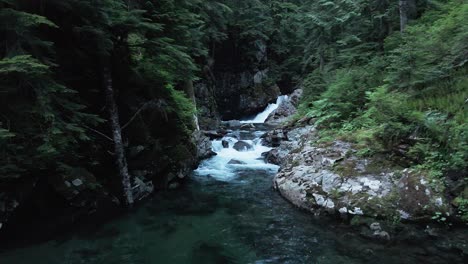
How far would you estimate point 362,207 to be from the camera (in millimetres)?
8586

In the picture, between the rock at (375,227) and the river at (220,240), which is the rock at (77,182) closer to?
the river at (220,240)

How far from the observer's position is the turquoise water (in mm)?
7180

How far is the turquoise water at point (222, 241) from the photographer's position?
7.18m

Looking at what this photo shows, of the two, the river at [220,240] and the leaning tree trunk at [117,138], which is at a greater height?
the leaning tree trunk at [117,138]

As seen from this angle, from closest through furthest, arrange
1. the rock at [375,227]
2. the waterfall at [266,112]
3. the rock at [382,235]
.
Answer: the rock at [382,235]
the rock at [375,227]
the waterfall at [266,112]

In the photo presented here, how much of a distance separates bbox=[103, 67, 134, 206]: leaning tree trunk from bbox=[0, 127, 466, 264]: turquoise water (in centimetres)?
69

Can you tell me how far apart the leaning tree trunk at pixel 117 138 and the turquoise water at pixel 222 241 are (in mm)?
687

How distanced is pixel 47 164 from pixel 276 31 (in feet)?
109

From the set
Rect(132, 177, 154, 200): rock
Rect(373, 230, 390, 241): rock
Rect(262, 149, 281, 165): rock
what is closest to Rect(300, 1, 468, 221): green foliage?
Rect(373, 230, 390, 241): rock

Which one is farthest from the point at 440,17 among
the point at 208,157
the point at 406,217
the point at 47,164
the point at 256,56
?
the point at 256,56

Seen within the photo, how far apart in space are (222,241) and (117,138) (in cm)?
448

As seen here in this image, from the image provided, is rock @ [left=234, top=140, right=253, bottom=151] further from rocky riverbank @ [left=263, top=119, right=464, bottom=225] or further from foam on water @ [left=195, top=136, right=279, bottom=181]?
rocky riverbank @ [left=263, top=119, right=464, bottom=225]

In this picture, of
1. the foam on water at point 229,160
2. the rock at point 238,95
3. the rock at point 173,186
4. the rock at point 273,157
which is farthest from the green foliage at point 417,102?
the rock at point 238,95

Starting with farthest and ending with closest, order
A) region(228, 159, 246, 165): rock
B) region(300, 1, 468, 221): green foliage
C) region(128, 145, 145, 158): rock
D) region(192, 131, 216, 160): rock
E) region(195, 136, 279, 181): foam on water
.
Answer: region(192, 131, 216, 160): rock
region(228, 159, 246, 165): rock
region(195, 136, 279, 181): foam on water
region(128, 145, 145, 158): rock
region(300, 1, 468, 221): green foliage
